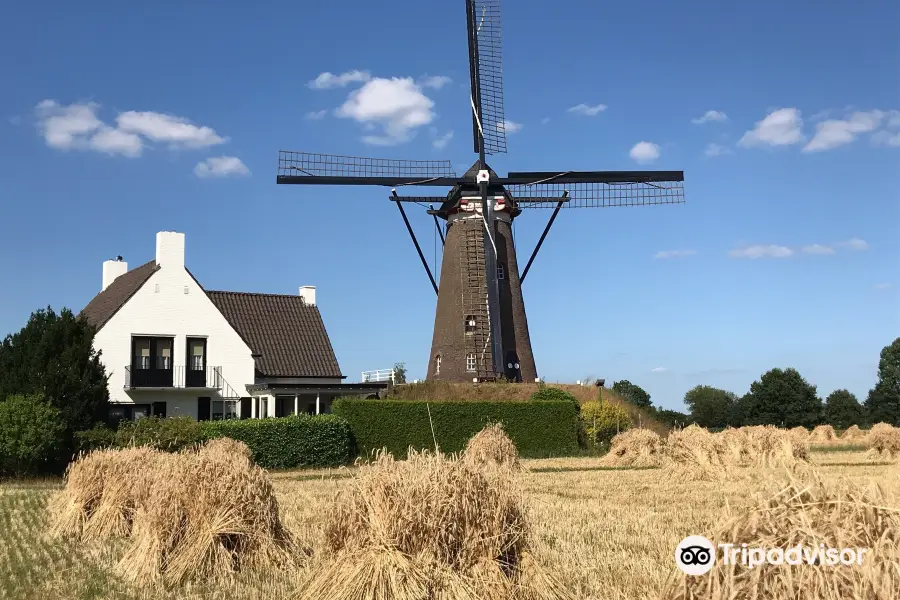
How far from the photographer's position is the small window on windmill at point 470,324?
132 ft

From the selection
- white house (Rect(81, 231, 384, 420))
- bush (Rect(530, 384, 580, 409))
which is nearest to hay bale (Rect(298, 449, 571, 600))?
bush (Rect(530, 384, 580, 409))

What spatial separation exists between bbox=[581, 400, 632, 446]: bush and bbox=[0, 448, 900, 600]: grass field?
55.2 ft

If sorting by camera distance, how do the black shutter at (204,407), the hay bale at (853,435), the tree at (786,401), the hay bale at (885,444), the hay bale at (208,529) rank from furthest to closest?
the tree at (786,401) < the hay bale at (853,435) < the black shutter at (204,407) < the hay bale at (885,444) < the hay bale at (208,529)

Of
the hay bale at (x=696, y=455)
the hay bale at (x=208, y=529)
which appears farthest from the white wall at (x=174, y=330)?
the hay bale at (x=208, y=529)

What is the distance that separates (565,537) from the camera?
10586 millimetres

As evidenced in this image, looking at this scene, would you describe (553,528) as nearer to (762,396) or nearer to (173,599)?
(173,599)

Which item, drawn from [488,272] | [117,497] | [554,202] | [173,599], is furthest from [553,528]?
[554,202]

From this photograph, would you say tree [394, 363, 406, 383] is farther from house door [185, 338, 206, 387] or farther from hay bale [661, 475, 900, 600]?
hay bale [661, 475, 900, 600]

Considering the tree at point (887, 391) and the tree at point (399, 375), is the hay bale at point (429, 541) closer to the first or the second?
the tree at point (399, 375)

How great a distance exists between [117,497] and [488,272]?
1152 inches

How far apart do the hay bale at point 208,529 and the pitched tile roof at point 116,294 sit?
27.5 meters

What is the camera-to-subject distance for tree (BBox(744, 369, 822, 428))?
72500mm

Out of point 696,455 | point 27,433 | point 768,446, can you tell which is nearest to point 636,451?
point 768,446

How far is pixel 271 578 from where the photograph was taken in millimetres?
8547
